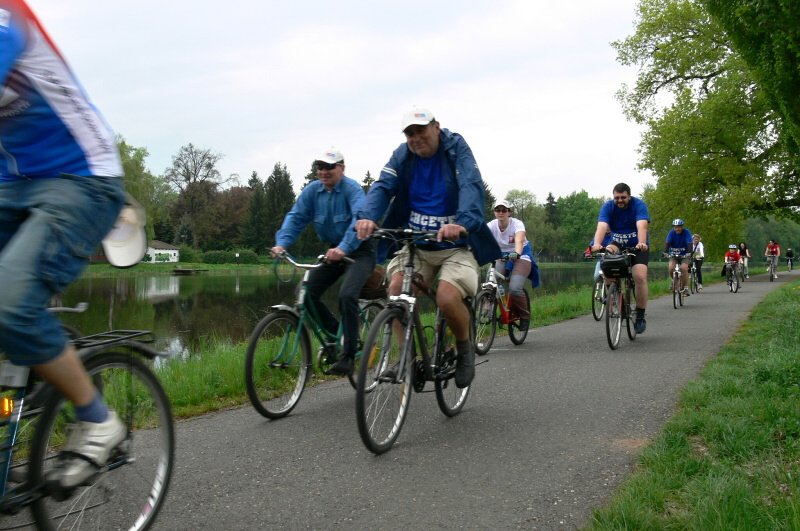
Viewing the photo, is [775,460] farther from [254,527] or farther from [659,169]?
[659,169]

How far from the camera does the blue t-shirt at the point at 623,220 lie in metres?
8.93

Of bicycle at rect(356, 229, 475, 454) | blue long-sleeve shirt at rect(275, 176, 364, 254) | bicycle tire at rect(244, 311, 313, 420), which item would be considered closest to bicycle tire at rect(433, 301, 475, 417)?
bicycle at rect(356, 229, 475, 454)

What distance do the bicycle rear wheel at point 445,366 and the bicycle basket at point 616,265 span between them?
175 inches

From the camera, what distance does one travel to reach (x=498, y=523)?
2924 millimetres

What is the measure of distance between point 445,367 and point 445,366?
0.01 m

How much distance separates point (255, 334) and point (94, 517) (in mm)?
2347

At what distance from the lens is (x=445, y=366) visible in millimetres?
4668

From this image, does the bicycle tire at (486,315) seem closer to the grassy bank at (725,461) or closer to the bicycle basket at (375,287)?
the bicycle basket at (375,287)

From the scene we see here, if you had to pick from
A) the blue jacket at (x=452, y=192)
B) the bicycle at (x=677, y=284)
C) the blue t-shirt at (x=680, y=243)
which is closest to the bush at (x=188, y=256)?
the blue t-shirt at (x=680, y=243)

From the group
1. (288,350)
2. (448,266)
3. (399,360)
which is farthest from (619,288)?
(399,360)

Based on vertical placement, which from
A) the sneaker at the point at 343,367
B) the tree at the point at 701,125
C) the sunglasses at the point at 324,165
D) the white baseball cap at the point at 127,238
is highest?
the tree at the point at 701,125

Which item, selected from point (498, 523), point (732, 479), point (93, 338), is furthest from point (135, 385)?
point (732, 479)

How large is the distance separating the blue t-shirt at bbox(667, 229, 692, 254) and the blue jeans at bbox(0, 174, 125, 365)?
51.4 feet

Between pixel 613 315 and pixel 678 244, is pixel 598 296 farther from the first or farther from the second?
pixel 678 244
